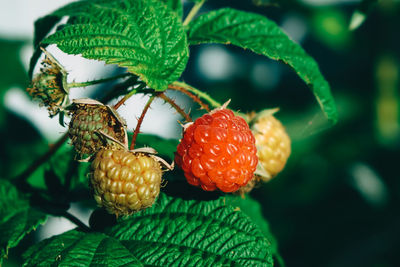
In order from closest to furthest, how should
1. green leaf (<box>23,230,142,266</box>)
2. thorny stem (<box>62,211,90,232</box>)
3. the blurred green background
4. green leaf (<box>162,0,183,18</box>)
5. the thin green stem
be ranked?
green leaf (<box>23,230,142,266</box>) → the thin green stem → thorny stem (<box>62,211,90,232</box>) → green leaf (<box>162,0,183,18</box>) → the blurred green background

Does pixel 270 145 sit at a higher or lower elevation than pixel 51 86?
higher

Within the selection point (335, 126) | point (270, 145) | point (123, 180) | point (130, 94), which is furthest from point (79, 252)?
point (335, 126)

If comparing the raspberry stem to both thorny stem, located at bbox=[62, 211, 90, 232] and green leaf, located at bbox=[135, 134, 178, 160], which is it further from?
thorny stem, located at bbox=[62, 211, 90, 232]

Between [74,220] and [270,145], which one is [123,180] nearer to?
[74,220]

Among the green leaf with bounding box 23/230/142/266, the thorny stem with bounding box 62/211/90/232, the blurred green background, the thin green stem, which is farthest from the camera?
the blurred green background

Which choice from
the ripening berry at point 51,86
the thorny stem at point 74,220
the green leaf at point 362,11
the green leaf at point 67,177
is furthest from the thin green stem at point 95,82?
the green leaf at point 362,11

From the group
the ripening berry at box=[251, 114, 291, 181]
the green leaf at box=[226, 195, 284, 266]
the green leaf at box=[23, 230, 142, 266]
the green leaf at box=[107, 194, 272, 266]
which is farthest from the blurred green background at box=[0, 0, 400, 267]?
the green leaf at box=[23, 230, 142, 266]
